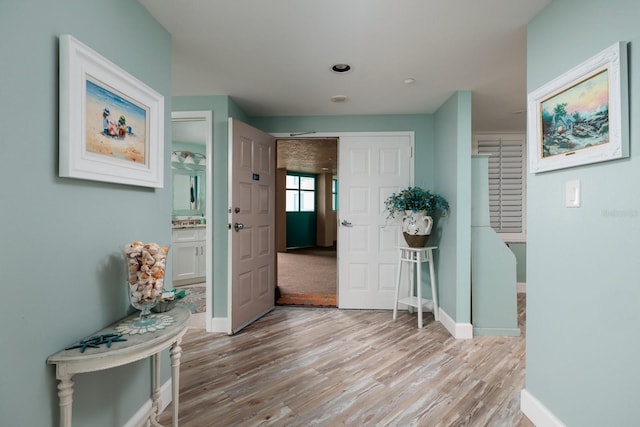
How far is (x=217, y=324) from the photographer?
320cm

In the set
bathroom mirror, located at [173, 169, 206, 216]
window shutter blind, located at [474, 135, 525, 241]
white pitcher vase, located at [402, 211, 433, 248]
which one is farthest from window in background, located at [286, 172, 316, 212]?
white pitcher vase, located at [402, 211, 433, 248]

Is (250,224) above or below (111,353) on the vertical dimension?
above

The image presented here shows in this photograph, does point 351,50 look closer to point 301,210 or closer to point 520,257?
point 520,257

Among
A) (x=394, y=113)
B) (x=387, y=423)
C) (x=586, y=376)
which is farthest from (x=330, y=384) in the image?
(x=394, y=113)

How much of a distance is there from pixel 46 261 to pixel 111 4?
4.09ft

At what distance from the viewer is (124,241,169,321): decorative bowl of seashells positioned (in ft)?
4.78

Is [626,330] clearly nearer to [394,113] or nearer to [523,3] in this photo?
[523,3]

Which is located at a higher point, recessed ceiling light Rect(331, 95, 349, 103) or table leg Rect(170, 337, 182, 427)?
recessed ceiling light Rect(331, 95, 349, 103)

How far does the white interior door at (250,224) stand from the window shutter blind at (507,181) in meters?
3.21

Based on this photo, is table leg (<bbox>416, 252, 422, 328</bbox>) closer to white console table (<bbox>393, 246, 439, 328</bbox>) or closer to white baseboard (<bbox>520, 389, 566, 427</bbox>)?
white console table (<bbox>393, 246, 439, 328</bbox>)

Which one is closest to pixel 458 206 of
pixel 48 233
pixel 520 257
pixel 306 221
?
pixel 520 257

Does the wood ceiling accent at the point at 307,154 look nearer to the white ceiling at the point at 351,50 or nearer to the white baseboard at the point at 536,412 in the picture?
the white ceiling at the point at 351,50

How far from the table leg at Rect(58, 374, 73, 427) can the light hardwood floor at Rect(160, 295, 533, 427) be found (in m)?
0.86

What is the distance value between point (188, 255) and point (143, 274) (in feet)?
13.0
